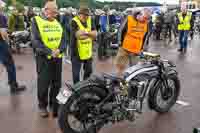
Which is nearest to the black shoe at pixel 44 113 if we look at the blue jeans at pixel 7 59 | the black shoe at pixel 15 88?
the black shoe at pixel 15 88

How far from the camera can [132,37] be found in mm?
6359

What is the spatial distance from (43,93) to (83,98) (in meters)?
1.26

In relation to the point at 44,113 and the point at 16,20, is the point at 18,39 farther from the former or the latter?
the point at 44,113

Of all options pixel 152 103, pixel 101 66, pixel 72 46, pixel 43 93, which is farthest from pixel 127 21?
pixel 101 66

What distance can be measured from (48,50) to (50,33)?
0.89 feet

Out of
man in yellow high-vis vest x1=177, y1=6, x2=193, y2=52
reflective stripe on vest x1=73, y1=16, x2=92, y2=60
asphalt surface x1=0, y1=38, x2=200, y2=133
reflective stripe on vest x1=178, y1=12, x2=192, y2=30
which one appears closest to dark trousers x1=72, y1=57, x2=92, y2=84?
reflective stripe on vest x1=73, y1=16, x2=92, y2=60

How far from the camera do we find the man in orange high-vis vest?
6137 millimetres

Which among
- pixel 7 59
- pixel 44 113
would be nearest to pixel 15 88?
pixel 7 59

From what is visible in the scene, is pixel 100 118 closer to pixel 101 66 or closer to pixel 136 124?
pixel 136 124

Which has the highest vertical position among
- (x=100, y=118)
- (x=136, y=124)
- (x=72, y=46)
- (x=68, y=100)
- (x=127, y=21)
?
(x=127, y=21)

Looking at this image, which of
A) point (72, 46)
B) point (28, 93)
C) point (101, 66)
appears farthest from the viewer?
point (101, 66)

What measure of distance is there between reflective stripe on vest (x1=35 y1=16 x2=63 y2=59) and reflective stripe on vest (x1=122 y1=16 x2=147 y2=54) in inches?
61.0

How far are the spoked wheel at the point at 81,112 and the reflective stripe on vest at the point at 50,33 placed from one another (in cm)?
110

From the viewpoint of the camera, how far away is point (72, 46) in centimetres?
574
